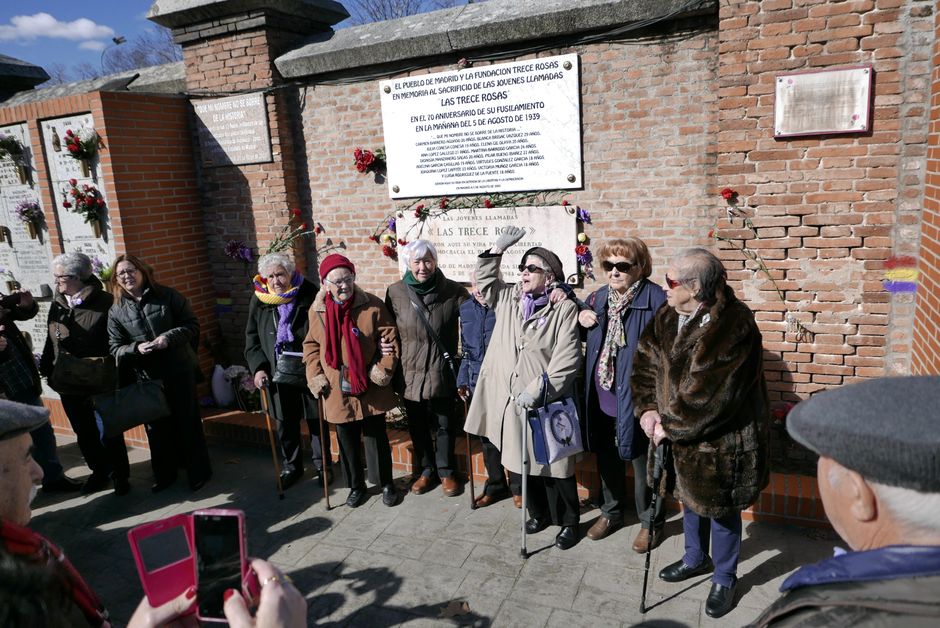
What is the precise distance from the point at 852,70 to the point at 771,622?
373 cm

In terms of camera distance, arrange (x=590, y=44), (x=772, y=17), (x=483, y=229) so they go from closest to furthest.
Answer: (x=772, y=17) < (x=590, y=44) < (x=483, y=229)

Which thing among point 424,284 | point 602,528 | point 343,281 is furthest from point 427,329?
point 602,528

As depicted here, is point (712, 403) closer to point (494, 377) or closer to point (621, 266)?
point (621, 266)

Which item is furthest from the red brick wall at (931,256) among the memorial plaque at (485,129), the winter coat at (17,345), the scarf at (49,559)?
the winter coat at (17,345)

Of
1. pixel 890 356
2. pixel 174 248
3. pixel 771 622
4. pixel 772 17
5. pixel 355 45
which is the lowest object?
pixel 890 356

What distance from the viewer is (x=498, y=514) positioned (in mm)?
4488

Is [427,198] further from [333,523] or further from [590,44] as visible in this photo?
[333,523]

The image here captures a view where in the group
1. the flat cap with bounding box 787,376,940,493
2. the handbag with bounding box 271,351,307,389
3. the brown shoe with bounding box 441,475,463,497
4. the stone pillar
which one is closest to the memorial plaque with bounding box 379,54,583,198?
the stone pillar

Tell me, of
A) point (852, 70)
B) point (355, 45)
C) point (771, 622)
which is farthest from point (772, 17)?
point (771, 622)

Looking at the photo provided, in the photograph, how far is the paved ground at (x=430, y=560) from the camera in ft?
11.4

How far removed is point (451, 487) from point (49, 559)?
3.42 metres

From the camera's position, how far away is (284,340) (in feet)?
16.0

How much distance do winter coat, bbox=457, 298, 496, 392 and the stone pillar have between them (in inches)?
102

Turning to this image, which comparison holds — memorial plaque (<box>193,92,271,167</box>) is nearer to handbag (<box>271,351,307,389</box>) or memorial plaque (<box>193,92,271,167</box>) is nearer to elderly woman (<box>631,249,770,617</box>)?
handbag (<box>271,351,307,389</box>)
